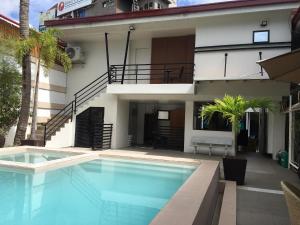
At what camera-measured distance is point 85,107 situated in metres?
15.7

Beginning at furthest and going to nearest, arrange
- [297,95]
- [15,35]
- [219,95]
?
[15,35]
[219,95]
[297,95]

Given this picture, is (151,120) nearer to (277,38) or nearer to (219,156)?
(219,156)

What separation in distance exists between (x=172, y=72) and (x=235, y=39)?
12.2 ft

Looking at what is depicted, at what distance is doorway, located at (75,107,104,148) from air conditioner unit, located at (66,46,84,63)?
11.6 ft

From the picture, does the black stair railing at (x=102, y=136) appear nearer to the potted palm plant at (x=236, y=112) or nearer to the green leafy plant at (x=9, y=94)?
the green leafy plant at (x=9, y=94)

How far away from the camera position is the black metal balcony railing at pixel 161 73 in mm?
15633

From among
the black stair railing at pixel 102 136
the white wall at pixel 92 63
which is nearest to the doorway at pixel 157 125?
the black stair railing at pixel 102 136

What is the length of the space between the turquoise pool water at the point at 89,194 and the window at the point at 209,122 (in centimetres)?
460

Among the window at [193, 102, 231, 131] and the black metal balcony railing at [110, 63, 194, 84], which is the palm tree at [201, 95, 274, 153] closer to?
the window at [193, 102, 231, 131]

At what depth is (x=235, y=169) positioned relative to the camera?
8539 mm

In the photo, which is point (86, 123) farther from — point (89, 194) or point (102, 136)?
point (89, 194)

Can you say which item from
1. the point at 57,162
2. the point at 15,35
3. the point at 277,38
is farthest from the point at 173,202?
the point at 15,35

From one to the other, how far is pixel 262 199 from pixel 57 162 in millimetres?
5887

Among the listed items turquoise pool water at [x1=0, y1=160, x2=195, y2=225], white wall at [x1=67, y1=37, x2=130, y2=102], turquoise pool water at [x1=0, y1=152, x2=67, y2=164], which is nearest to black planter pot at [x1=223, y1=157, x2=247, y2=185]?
turquoise pool water at [x1=0, y1=160, x2=195, y2=225]
